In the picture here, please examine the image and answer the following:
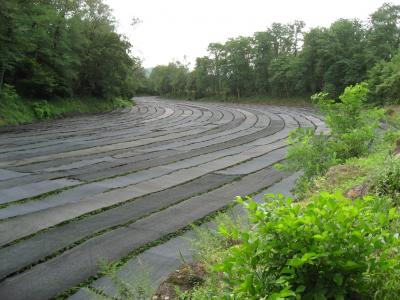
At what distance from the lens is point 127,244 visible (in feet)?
19.1

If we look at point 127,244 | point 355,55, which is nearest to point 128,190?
point 127,244

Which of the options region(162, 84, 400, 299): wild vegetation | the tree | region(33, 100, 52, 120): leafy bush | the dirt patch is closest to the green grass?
region(33, 100, 52, 120): leafy bush

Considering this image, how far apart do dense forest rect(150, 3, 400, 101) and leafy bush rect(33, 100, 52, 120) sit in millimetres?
22400

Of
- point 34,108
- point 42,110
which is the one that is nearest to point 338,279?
point 42,110

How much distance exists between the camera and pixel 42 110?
80.8 ft

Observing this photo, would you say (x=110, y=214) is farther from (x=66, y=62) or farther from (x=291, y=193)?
(x=66, y=62)

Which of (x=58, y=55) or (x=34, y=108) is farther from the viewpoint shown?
(x=58, y=55)

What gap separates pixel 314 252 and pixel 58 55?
28.3 metres

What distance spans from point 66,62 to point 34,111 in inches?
202

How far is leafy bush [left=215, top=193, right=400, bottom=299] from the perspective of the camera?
246 centimetres

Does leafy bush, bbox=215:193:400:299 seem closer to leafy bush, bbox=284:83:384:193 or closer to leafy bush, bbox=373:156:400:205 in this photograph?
leafy bush, bbox=373:156:400:205

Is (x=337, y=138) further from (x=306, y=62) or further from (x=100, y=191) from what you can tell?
(x=306, y=62)

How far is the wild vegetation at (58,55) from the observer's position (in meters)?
22.0

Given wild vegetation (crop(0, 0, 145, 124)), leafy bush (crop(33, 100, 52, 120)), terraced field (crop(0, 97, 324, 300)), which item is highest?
wild vegetation (crop(0, 0, 145, 124))
